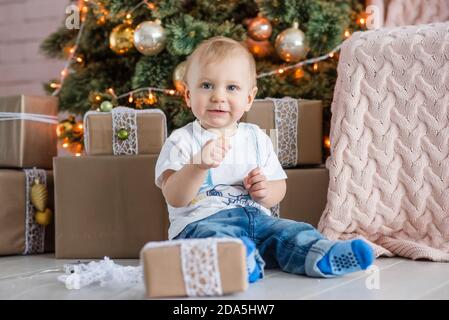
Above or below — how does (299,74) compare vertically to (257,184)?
above

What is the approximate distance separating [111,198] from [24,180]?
27 centimetres

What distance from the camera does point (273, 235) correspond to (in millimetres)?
1161

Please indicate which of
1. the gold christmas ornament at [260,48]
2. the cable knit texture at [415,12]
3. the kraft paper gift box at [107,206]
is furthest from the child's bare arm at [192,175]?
the cable knit texture at [415,12]

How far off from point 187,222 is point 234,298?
1.02 ft

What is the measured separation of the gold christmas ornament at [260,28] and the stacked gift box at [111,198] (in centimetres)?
44

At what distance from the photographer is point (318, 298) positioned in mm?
901

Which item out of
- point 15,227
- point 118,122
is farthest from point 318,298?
point 15,227

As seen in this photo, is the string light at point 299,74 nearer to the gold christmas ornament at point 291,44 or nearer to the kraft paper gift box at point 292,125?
the gold christmas ornament at point 291,44

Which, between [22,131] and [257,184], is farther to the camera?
[22,131]

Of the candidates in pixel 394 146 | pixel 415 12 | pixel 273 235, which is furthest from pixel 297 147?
pixel 415 12

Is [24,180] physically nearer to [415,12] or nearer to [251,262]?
[251,262]

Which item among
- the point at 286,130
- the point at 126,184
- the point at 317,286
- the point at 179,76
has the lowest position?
the point at 317,286

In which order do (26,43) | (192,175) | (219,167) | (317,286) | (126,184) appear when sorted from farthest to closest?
(26,43) → (126,184) → (219,167) → (192,175) → (317,286)

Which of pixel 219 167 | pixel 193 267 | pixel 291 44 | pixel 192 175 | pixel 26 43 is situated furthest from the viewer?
pixel 26 43
